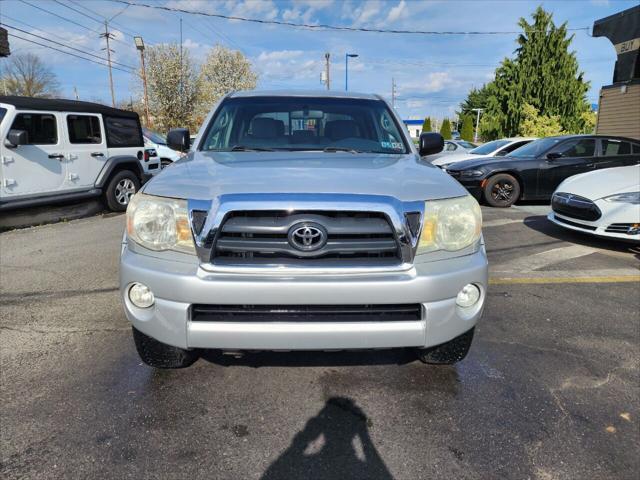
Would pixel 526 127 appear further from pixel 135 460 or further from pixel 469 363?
pixel 135 460

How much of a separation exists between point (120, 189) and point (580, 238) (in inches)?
318

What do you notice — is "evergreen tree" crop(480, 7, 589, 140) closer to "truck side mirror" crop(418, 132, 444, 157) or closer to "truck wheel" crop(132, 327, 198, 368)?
"truck side mirror" crop(418, 132, 444, 157)

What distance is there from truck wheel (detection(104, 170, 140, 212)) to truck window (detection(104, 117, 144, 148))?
0.58 metres

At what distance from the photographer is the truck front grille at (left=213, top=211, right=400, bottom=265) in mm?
2133

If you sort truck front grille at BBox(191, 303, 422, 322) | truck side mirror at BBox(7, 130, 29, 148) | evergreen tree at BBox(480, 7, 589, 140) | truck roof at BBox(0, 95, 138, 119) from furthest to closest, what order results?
evergreen tree at BBox(480, 7, 589, 140), truck roof at BBox(0, 95, 138, 119), truck side mirror at BBox(7, 130, 29, 148), truck front grille at BBox(191, 303, 422, 322)

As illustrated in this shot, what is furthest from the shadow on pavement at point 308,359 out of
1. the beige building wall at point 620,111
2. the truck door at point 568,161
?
the beige building wall at point 620,111

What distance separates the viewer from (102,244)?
6.21 meters

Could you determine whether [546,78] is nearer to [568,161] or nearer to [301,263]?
[568,161]

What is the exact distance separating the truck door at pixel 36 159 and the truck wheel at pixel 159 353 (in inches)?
225

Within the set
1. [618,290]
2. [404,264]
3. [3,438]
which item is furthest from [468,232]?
[618,290]

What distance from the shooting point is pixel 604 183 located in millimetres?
6094

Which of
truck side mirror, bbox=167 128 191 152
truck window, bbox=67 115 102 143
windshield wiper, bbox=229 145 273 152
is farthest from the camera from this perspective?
truck window, bbox=67 115 102 143

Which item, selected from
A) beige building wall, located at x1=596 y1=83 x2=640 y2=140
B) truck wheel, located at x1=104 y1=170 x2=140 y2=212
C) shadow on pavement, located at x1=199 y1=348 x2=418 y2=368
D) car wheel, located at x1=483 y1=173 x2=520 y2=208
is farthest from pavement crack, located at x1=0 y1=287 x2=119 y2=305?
beige building wall, located at x1=596 y1=83 x2=640 y2=140

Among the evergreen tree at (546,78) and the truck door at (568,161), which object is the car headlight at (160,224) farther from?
the evergreen tree at (546,78)
